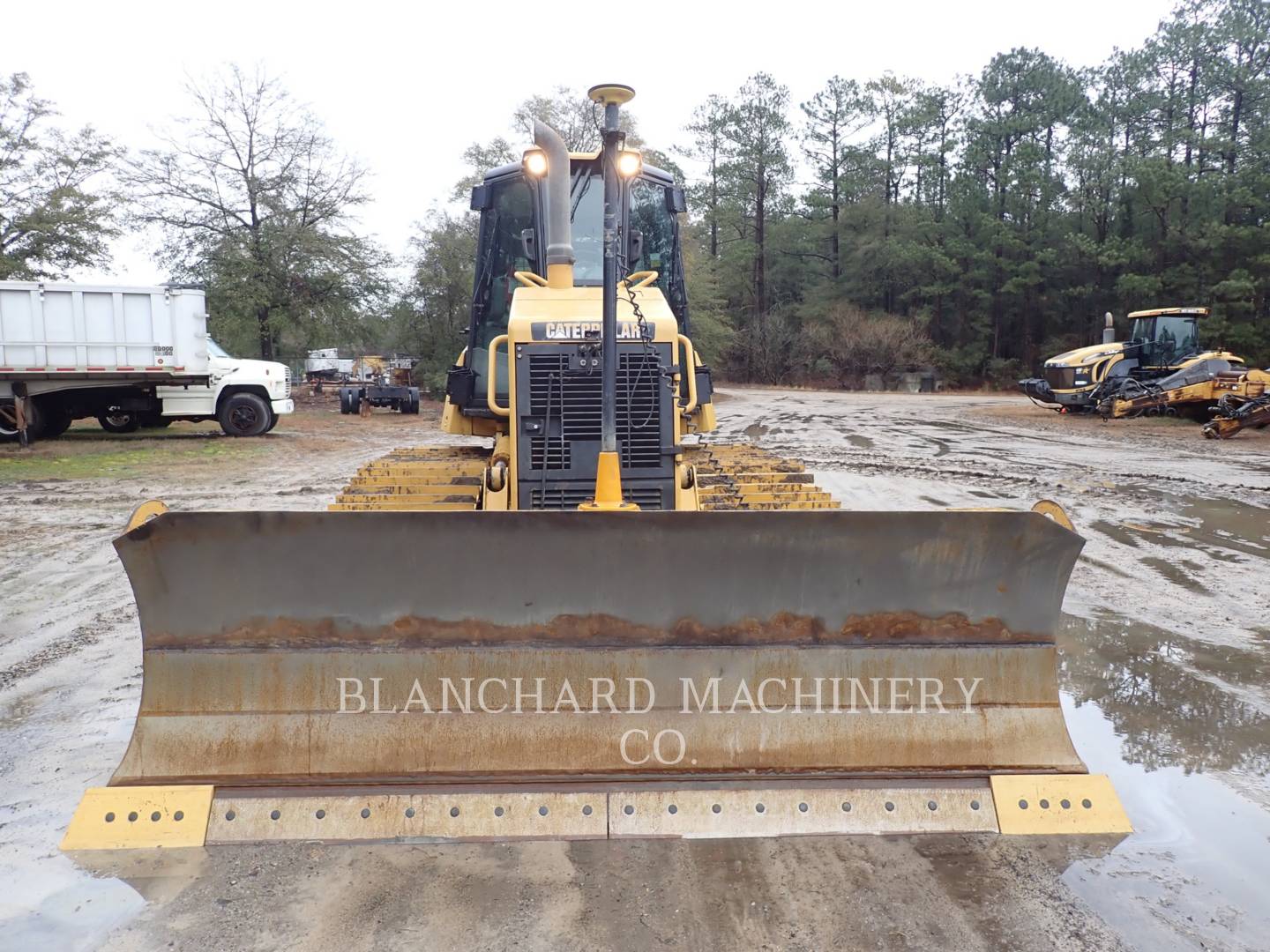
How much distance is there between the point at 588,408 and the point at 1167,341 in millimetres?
23826

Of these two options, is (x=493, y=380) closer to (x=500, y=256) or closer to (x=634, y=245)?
(x=634, y=245)

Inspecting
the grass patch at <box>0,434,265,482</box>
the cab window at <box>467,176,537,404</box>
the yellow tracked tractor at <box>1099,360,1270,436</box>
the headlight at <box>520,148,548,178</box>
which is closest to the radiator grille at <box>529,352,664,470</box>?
the headlight at <box>520,148,548,178</box>

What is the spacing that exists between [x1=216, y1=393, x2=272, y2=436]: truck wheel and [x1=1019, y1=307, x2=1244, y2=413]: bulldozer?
64.6 ft

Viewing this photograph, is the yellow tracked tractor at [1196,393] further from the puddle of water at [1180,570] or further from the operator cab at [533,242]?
the operator cab at [533,242]

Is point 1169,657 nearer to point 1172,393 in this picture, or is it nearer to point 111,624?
point 111,624

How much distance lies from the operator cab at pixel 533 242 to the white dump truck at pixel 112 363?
12014 millimetres

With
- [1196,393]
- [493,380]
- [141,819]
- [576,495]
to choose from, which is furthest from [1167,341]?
[141,819]

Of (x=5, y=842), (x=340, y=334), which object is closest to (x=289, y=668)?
(x=5, y=842)

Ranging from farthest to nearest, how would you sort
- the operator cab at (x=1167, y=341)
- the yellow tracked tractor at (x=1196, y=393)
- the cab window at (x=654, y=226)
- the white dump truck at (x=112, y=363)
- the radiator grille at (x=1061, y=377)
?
the radiator grille at (x=1061, y=377), the operator cab at (x=1167, y=341), the yellow tracked tractor at (x=1196, y=393), the white dump truck at (x=112, y=363), the cab window at (x=654, y=226)

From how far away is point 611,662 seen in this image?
121 inches

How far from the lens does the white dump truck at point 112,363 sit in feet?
47.8

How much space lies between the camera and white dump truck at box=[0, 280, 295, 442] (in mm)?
14562

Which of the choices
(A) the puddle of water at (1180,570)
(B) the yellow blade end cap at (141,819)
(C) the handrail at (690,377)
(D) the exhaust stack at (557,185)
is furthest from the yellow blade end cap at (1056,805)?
(A) the puddle of water at (1180,570)

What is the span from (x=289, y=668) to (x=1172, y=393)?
22473mm
